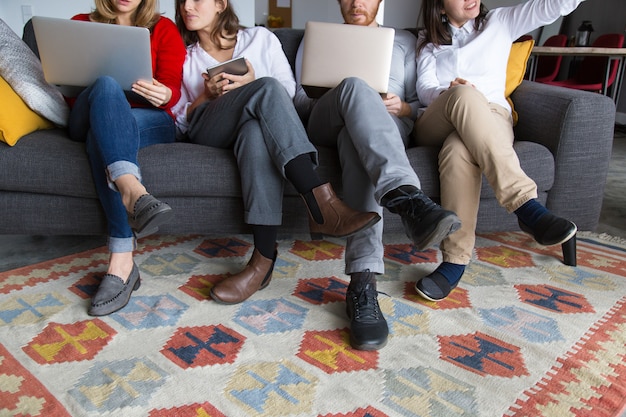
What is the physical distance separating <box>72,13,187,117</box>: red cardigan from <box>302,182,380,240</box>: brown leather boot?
662mm

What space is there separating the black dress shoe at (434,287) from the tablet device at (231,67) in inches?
33.4

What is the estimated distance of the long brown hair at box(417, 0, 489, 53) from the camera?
1.84m

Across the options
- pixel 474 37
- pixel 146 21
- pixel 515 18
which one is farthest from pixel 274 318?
pixel 515 18

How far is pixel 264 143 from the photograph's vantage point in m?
1.43

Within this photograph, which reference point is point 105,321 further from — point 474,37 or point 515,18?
point 515,18

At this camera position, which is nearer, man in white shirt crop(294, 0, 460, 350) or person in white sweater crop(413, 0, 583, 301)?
man in white shirt crop(294, 0, 460, 350)

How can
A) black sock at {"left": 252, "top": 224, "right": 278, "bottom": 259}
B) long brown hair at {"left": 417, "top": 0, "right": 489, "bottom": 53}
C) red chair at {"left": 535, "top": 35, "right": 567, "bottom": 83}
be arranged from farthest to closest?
red chair at {"left": 535, "top": 35, "right": 567, "bottom": 83}, long brown hair at {"left": 417, "top": 0, "right": 489, "bottom": 53}, black sock at {"left": 252, "top": 224, "right": 278, "bottom": 259}

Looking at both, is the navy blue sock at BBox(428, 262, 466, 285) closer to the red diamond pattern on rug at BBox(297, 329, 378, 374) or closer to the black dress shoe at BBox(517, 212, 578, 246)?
the black dress shoe at BBox(517, 212, 578, 246)

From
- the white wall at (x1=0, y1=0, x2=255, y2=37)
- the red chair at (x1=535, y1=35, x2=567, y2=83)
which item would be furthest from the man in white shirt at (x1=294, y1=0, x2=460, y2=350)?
the red chair at (x1=535, y1=35, x2=567, y2=83)

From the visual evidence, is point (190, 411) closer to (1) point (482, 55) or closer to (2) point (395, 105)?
(2) point (395, 105)

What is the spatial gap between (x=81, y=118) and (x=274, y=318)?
802 millimetres

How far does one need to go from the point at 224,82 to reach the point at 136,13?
0.42 m

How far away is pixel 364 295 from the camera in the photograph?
1.31 metres

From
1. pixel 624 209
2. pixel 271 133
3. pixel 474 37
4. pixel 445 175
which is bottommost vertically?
pixel 624 209
